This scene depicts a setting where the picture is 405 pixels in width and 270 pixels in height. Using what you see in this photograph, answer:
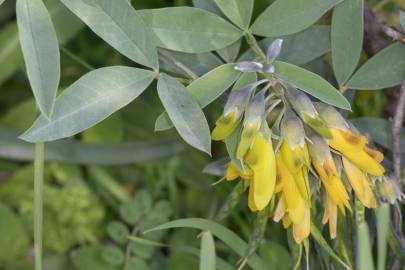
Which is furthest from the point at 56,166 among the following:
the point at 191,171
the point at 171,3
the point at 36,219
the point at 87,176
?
the point at 36,219

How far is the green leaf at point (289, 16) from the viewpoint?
776 millimetres

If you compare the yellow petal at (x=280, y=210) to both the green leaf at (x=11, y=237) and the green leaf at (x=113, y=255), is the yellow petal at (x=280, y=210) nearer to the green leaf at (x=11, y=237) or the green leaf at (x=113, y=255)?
the green leaf at (x=113, y=255)

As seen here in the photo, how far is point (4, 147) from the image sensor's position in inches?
49.4

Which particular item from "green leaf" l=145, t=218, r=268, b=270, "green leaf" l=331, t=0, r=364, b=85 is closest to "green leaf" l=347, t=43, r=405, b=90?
"green leaf" l=331, t=0, r=364, b=85

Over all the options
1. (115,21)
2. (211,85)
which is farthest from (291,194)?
(115,21)

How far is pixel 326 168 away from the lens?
0.72m

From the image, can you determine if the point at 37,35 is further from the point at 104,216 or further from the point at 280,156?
the point at 104,216

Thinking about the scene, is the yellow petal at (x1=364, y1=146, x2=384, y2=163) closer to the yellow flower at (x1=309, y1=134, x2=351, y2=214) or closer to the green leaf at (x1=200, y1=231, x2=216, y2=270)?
the yellow flower at (x1=309, y1=134, x2=351, y2=214)

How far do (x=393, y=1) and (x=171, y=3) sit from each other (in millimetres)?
395

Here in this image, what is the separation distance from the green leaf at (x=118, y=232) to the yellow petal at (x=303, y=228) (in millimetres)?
505

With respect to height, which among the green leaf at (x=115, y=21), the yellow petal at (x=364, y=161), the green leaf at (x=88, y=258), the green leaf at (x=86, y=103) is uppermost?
the green leaf at (x=115, y=21)

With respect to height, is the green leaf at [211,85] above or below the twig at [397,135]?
above

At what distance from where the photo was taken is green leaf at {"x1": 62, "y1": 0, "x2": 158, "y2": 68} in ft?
2.45

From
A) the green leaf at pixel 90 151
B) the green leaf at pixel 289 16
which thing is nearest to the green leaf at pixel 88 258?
the green leaf at pixel 90 151
